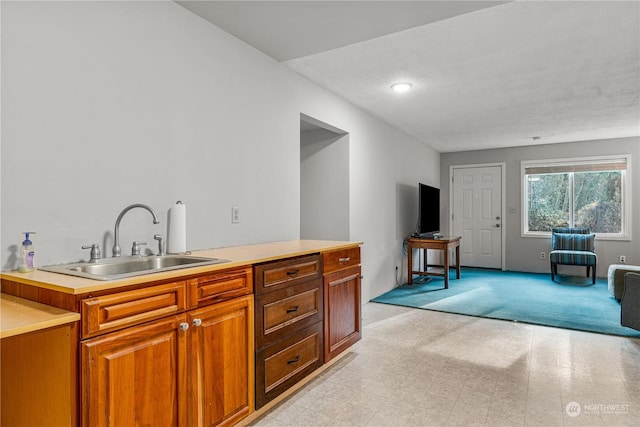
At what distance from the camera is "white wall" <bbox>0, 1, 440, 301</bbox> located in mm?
1575

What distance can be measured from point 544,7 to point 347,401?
2.58 m

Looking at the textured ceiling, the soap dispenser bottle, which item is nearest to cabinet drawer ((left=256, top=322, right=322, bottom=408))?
the soap dispenser bottle

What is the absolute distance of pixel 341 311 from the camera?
2.70m

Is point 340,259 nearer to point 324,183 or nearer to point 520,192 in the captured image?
point 324,183

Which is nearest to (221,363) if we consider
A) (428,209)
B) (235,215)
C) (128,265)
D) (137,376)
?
(137,376)

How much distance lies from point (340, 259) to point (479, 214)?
5.37 metres

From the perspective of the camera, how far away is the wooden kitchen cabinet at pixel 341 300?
8.29ft

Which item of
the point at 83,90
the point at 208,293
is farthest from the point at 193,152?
the point at 208,293

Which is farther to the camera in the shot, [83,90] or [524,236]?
[524,236]

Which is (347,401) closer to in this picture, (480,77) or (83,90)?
(83,90)

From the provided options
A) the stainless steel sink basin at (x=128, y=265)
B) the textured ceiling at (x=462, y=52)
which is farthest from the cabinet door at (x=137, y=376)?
the textured ceiling at (x=462, y=52)

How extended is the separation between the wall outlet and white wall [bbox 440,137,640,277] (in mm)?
5722

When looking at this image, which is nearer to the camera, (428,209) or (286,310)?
(286,310)

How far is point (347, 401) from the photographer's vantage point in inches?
85.9
